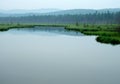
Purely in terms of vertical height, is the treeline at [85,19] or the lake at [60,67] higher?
the lake at [60,67]

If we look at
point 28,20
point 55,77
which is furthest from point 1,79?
point 28,20

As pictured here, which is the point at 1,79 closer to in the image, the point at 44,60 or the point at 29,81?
the point at 29,81

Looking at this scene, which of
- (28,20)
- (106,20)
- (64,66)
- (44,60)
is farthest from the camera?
(28,20)

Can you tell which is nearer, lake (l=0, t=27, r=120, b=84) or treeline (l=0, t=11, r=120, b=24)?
lake (l=0, t=27, r=120, b=84)

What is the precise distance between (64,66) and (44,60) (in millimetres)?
3280

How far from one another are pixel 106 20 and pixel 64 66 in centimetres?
10406

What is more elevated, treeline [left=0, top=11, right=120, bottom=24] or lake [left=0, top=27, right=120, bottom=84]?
lake [left=0, top=27, right=120, bottom=84]

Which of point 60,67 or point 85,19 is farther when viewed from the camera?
point 85,19

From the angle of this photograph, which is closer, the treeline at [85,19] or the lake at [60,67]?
the lake at [60,67]

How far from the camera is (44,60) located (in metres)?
26.2

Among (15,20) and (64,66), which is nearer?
(64,66)

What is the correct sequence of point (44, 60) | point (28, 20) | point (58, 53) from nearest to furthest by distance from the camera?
point (44, 60)
point (58, 53)
point (28, 20)

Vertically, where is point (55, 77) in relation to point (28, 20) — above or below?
above

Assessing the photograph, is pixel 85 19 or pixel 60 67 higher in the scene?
pixel 60 67
